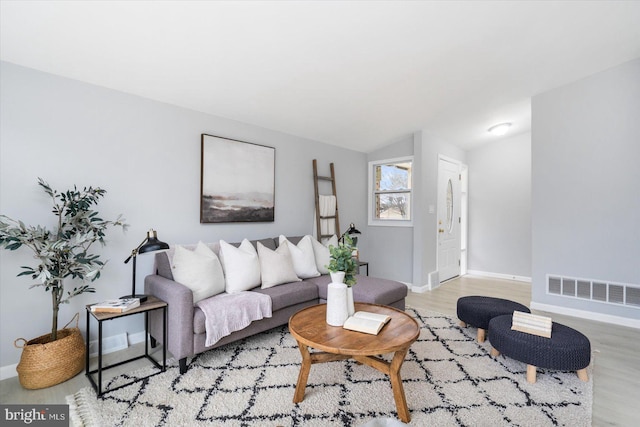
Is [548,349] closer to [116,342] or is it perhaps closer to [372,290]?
[372,290]

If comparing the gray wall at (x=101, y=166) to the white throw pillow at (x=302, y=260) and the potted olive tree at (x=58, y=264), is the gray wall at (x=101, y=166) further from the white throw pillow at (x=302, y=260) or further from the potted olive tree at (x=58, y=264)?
the white throw pillow at (x=302, y=260)

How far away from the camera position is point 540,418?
179 centimetres

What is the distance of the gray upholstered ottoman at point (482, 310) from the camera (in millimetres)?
2841

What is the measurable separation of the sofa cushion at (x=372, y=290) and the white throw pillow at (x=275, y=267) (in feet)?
0.94

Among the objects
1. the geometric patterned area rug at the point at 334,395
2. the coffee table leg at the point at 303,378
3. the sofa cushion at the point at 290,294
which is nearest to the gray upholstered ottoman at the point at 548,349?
the geometric patterned area rug at the point at 334,395

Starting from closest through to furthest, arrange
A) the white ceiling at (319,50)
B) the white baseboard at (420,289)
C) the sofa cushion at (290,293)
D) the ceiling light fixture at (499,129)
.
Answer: the white ceiling at (319,50), the sofa cushion at (290,293), the white baseboard at (420,289), the ceiling light fixture at (499,129)

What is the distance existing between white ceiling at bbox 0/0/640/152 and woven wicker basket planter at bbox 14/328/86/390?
6.64 feet

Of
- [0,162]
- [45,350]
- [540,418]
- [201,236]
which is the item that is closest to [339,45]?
[201,236]

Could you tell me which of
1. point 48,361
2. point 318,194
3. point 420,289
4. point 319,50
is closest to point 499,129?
point 420,289

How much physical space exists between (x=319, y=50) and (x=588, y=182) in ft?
11.5

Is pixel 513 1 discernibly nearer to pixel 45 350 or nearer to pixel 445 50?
pixel 445 50

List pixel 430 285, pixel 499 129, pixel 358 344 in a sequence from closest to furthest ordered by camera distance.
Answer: pixel 358 344
pixel 430 285
pixel 499 129

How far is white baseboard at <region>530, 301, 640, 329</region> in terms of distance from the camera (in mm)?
3357

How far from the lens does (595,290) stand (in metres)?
3.57
